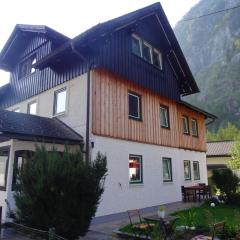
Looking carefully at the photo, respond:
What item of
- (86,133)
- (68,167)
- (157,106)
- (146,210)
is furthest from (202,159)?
(68,167)

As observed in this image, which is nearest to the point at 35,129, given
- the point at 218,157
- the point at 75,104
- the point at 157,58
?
the point at 75,104

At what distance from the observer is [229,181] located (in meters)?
15.5

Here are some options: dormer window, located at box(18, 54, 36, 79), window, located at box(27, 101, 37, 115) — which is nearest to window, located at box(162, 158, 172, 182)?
window, located at box(27, 101, 37, 115)

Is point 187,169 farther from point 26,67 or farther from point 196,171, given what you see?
point 26,67

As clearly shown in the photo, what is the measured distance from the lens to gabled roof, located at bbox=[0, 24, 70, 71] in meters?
13.9

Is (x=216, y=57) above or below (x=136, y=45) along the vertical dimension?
above

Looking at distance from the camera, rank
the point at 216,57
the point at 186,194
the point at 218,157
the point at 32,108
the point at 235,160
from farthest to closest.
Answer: the point at 216,57 → the point at 218,157 → the point at 235,160 → the point at 186,194 → the point at 32,108

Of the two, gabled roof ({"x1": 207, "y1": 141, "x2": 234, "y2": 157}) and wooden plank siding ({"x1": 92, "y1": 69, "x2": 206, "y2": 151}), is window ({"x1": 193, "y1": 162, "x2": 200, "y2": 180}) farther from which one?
gabled roof ({"x1": 207, "y1": 141, "x2": 234, "y2": 157})

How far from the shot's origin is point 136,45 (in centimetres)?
1570

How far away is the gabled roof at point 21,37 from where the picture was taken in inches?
547

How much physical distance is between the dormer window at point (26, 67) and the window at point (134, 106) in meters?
5.83

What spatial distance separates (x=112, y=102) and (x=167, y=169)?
5.90 meters

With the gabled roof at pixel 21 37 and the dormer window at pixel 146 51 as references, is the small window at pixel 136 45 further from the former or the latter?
the gabled roof at pixel 21 37

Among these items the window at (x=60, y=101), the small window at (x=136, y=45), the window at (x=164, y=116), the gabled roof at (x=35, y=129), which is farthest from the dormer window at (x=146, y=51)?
the gabled roof at (x=35, y=129)
